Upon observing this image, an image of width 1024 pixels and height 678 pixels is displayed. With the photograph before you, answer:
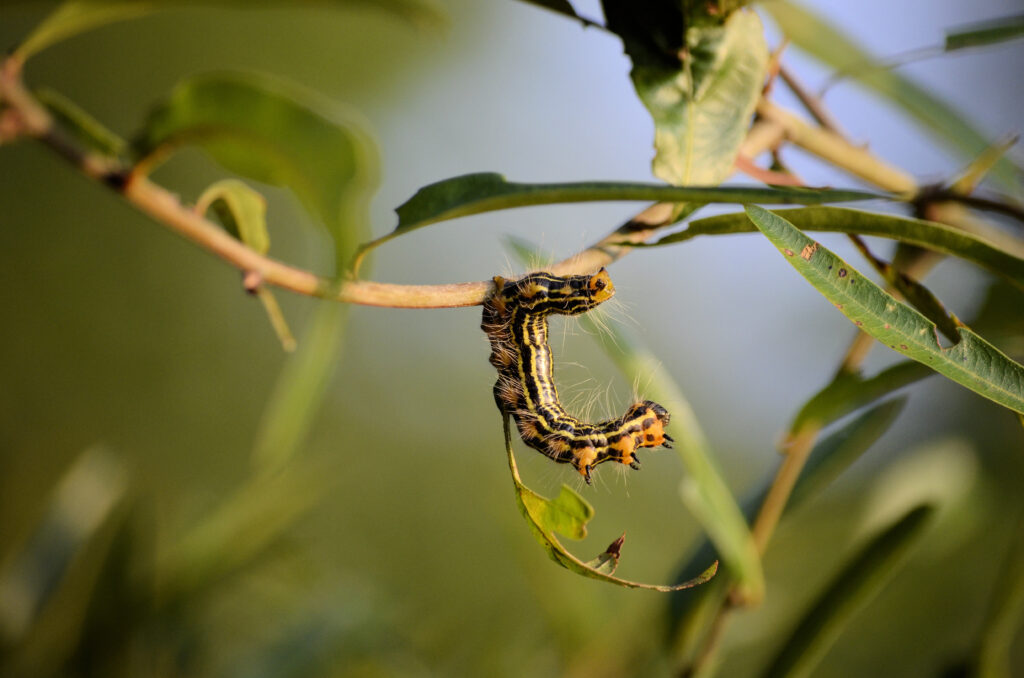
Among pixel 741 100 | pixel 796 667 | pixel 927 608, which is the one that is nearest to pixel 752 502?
pixel 796 667

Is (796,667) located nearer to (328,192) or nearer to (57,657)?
(328,192)

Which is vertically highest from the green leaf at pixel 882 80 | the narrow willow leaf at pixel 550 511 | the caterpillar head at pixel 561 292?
the green leaf at pixel 882 80

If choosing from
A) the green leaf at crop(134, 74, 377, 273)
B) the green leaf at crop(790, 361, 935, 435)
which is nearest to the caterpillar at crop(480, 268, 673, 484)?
the green leaf at crop(790, 361, 935, 435)

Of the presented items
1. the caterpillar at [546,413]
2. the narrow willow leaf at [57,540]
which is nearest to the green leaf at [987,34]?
the caterpillar at [546,413]

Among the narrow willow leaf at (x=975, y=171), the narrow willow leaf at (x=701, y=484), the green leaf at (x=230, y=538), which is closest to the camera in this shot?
the narrow willow leaf at (x=701, y=484)

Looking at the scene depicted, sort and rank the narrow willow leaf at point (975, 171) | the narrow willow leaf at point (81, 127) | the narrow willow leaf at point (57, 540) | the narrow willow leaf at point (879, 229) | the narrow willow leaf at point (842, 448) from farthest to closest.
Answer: the narrow willow leaf at point (57, 540)
the narrow willow leaf at point (842, 448)
the narrow willow leaf at point (975, 171)
the narrow willow leaf at point (81, 127)
the narrow willow leaf at point (879, 229)

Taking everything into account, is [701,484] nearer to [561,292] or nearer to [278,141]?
[561,292]

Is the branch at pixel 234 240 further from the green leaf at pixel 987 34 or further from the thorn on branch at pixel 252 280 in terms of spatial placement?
the green leaf at pixel 987 34

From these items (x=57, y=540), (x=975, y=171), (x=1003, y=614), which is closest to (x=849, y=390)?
(x=975, y=171)
